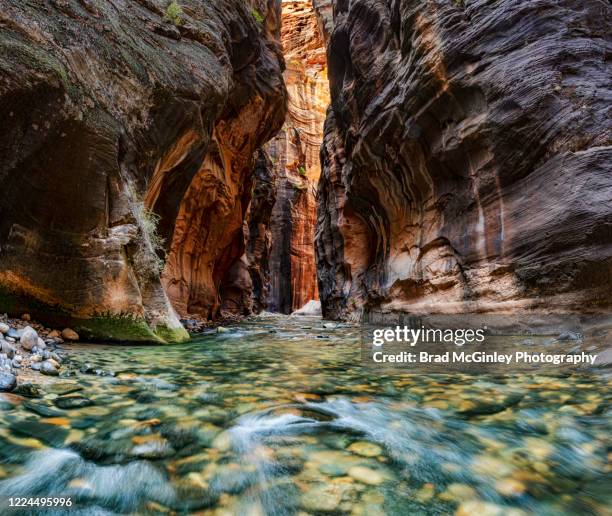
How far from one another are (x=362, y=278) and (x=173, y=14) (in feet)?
39.1

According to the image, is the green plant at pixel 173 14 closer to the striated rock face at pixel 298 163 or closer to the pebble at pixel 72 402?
the pebble at pixel 72 402

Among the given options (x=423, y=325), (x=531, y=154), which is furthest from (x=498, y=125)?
(x=423, y=325)

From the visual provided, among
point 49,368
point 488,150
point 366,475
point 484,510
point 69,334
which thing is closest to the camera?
point 484,510

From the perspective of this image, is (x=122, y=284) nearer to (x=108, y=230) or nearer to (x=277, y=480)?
(x=108, y=230)

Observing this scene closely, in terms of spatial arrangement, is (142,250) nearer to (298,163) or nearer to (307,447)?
(307,447)

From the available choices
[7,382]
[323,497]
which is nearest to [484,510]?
[323,497]

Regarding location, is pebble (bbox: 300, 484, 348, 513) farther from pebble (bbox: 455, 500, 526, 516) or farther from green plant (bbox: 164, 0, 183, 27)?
green plant (bbox: 164, 0, 183, 27)

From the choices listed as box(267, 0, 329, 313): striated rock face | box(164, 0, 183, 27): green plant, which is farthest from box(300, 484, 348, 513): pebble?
box(267, 0, 329, 313): striated rock face

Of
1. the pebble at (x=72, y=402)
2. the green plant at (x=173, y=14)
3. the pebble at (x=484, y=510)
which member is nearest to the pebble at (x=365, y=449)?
the pebble at (x=484, y=510)

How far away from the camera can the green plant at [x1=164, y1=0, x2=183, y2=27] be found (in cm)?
916

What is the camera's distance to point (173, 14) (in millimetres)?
9227

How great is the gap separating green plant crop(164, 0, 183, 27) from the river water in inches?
364

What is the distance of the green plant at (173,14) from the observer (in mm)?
9156

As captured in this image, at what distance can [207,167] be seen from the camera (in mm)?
14312
